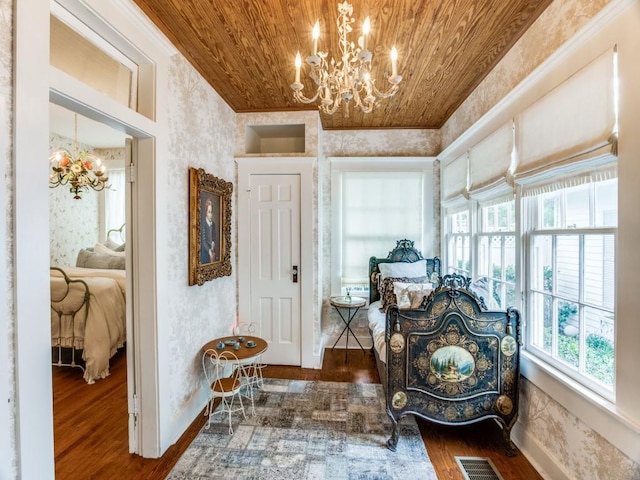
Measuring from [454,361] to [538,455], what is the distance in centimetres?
71

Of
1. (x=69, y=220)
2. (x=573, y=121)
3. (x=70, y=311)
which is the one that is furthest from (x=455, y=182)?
(x=69, y=220)

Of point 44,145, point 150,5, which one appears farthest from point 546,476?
point 150,5

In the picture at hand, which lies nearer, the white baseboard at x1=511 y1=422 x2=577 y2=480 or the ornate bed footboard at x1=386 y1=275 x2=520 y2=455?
the white baseboard at x1=511 y1=422 x2=577 y2=480

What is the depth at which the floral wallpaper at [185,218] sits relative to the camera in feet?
7.22

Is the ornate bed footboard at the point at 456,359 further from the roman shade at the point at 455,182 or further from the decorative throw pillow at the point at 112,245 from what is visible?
the decorative throw pillow at the point at 112,245

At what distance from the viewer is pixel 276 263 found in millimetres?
3453

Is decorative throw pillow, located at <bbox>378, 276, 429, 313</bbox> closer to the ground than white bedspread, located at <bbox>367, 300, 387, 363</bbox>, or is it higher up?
higher up

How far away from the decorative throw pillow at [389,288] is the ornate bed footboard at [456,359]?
115cm

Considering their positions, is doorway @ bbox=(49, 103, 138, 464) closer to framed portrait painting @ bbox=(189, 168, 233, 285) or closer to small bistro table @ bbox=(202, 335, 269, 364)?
framed portrait painting @ bbox=(189, 168, 233, 285)

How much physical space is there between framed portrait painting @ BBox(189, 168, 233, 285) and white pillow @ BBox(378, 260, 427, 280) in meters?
1.75

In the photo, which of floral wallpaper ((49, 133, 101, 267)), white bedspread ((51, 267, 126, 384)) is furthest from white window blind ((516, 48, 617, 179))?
floral wallpaper ((49, 133, 101, 267))

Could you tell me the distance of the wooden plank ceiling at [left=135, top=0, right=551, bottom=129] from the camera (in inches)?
73.5

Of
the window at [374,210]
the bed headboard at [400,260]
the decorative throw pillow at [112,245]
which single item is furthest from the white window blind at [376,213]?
the decorative throw pillow at [112,245]

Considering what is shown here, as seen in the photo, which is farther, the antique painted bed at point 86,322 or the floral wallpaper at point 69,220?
the floral wallpaper at point 69,220
